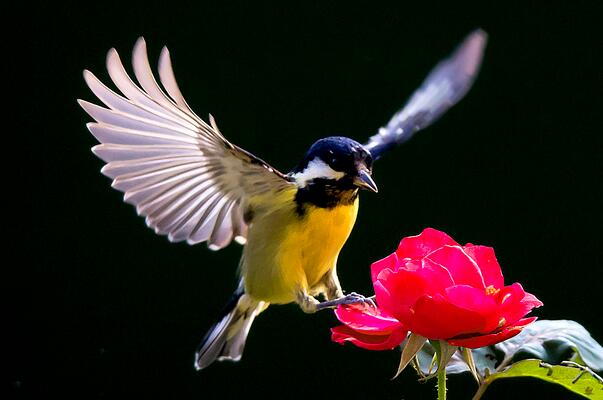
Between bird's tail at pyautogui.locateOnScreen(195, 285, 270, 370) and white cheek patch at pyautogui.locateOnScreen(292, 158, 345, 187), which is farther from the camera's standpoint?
bird's tail at pyautogui.locateOnScreen(195, 285, 270, 370)

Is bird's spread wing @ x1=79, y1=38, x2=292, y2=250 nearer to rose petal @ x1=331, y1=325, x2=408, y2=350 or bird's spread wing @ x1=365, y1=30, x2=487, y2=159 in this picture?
bird's spread wing @ x1=365, y1=30, x2=487, y2=159

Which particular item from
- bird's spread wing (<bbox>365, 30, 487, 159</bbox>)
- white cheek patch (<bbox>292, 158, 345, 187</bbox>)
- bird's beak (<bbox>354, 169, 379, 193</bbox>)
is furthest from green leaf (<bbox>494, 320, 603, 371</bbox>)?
bird's spread wing (<bbox>365, 30, 487, 159</bbox>)

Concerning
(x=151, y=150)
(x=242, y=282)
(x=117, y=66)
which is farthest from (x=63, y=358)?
(x=117, y=66)

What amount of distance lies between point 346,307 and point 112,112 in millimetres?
541

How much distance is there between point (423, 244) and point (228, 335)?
0.91m

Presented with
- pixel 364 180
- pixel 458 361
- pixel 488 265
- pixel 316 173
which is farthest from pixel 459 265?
pixel 316 173

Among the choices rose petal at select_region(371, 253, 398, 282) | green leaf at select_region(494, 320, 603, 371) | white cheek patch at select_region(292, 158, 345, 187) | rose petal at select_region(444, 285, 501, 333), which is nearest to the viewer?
rose petal at select_region(444, 285, 501, 333)

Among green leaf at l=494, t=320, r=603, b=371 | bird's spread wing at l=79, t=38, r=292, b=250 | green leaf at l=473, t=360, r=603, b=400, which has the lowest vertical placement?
green leaf at l=494, t=320, r=603, b=371

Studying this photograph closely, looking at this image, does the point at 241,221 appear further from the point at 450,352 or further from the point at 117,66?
the point at 450,352

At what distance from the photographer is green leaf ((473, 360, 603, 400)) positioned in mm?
813

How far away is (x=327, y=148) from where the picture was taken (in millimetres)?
1418

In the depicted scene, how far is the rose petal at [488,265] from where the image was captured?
33.8 inches

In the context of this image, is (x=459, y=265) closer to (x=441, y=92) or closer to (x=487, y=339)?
(x=487, y=339)

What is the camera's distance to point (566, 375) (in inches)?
32.5
